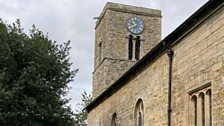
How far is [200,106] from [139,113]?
6.09m

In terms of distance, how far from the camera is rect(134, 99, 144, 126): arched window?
18.9 metres

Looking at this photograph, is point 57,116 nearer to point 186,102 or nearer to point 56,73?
point 56,73

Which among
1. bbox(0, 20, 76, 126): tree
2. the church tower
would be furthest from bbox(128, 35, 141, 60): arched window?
bbox(0, 20, 76, 126): tree

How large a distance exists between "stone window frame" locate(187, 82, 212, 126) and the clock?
23.9m

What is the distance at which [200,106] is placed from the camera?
13430 millimetres

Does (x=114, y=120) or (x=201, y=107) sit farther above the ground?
(x=114, y=120)

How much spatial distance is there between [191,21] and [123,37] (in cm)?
2341

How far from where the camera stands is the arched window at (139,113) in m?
18.9

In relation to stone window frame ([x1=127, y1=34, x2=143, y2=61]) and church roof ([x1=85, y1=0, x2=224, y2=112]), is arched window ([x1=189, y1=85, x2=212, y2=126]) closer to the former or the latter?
church roof ([x1=85, y1=0, x2=224, y2=112])

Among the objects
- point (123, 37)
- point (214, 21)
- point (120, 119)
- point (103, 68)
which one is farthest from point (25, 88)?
point (214, 21)

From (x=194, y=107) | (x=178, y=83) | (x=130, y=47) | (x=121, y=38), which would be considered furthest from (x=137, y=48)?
(x=194, y=107)

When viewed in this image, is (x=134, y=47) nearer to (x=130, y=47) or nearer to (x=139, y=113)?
(x=130, y=47)

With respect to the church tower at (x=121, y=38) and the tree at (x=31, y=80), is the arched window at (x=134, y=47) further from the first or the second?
the tree at (x=31, y=80)

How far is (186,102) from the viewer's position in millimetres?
14008
